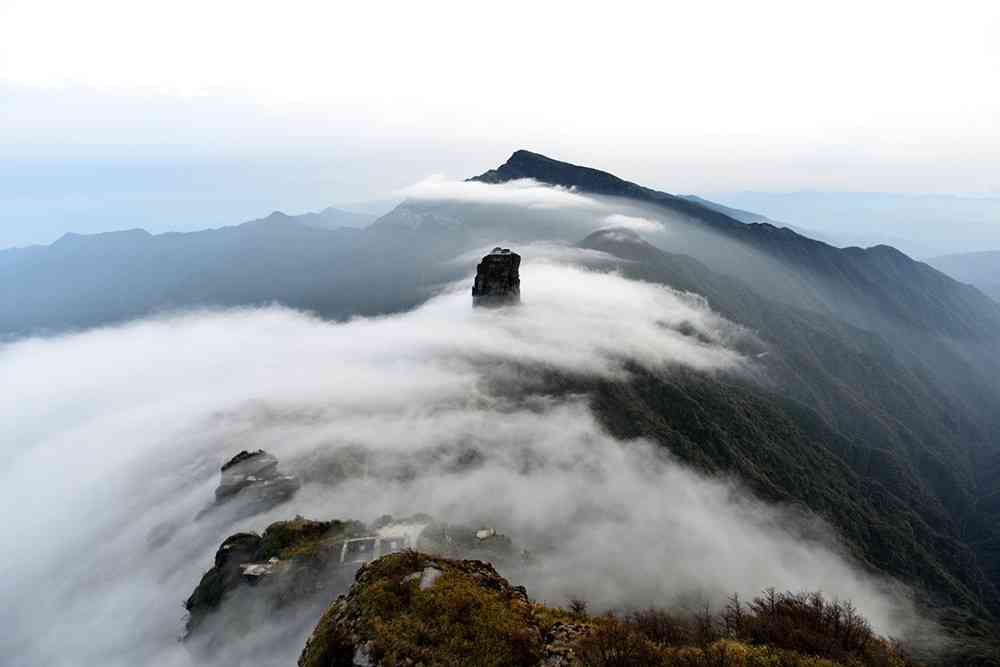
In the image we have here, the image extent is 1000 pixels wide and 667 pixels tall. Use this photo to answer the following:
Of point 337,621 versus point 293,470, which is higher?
point 337,621

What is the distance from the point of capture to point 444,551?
79.9m

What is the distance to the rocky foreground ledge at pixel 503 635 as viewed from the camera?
29438mm

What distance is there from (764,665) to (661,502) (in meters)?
139

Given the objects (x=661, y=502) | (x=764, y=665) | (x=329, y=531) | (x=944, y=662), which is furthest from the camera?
(x=661, y=502)

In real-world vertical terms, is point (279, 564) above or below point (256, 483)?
above

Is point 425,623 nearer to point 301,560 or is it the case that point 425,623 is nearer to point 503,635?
point 503,635

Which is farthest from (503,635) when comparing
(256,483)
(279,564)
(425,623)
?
(256,483)

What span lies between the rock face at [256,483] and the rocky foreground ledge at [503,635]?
331 ft

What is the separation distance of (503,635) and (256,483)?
119236 millimetres

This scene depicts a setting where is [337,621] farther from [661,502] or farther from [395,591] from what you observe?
[661,502]

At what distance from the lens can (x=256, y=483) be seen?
5094 inches

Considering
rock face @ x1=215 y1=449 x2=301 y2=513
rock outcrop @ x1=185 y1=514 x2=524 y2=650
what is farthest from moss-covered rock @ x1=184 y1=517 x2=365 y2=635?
rock face @ x1=215 y1=449 x2=301 y2=513

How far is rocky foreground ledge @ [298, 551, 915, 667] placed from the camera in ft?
96.6

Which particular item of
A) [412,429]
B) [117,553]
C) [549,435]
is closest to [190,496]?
[117,553]
